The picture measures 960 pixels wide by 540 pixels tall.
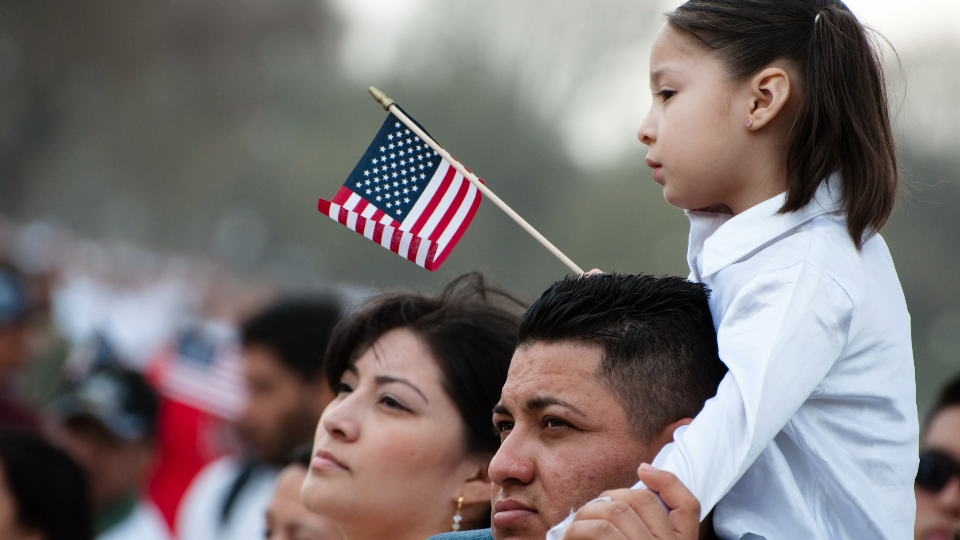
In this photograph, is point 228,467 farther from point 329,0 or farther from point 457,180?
point 329,0

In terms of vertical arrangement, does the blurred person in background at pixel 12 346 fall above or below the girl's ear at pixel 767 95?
below

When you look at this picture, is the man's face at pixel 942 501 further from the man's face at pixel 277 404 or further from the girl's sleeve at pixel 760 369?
the man's face at pixel 277 404

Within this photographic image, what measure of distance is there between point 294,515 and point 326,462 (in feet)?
3.53

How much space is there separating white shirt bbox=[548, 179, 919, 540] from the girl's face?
14 centimetres

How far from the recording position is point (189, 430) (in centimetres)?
711

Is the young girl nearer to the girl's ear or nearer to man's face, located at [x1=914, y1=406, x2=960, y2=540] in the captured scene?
the girl's ear

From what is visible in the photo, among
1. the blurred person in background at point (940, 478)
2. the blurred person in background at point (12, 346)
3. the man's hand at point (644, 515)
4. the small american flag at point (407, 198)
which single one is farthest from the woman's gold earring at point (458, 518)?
the blurred person in background at point (12, 346)

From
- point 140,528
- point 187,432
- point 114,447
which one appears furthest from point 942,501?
point 187,432

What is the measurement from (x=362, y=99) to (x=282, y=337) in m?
14.7

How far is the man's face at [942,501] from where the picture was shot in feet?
12.3

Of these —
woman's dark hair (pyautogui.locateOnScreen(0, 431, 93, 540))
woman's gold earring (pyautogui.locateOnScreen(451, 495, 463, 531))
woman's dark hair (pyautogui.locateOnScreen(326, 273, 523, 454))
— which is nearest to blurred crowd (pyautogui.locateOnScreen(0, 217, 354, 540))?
woman's dark hair (pyautogui.locateOnScreen(0, 431, 93, 540))

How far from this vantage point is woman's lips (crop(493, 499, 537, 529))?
7.17 ft

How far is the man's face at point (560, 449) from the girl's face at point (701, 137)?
1.51 feet

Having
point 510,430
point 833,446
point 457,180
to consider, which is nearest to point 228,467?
point 457,180
